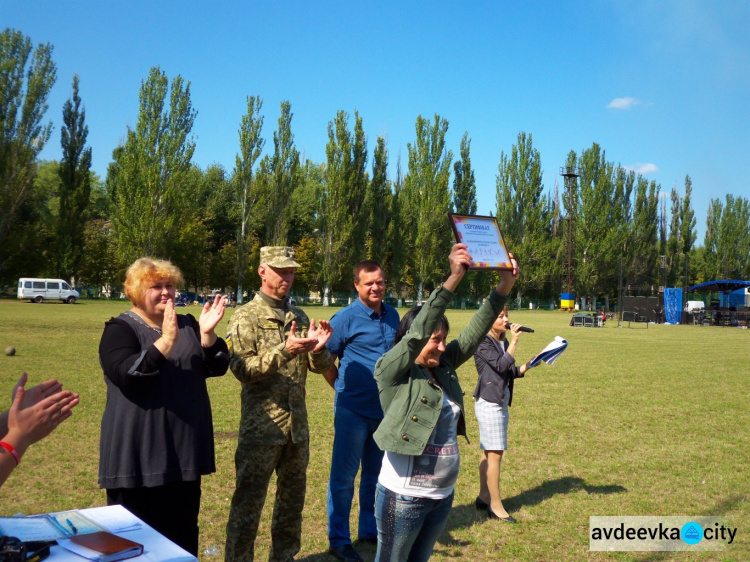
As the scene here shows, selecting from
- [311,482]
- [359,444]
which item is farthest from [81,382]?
[359,444]

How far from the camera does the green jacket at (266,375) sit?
3.51 meters

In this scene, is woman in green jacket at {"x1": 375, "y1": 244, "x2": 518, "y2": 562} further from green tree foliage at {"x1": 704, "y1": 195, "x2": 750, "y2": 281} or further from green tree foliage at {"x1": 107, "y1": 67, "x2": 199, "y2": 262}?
green tree foliage at {"x1": 704, "y1": 195, "x2": 750, "y2": 281}

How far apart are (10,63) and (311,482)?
3463 cm

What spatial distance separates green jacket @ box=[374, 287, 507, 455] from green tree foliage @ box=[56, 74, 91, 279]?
47290 mm

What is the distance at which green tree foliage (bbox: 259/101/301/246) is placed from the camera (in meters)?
49.1

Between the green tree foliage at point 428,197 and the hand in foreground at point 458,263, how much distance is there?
5107 centimetres

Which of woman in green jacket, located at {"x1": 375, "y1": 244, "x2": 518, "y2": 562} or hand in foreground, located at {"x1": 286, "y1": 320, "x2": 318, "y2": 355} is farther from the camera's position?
hand in foreground, located at {"x1": 286, "y1": 320, "x2": 318, "y2": 355}

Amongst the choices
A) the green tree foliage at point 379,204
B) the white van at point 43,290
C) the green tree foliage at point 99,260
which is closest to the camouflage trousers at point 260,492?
the white van at point 43,290

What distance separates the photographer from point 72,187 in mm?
44562

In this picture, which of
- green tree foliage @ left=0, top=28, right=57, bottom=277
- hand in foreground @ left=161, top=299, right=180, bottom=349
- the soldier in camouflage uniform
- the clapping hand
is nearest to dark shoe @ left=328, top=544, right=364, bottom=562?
the soldier in camouflage uniform

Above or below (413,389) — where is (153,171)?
above

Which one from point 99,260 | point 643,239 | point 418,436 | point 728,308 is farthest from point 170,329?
point 643,239

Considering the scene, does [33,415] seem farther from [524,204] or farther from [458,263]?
[524,204]

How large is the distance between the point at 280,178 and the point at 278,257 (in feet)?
153
